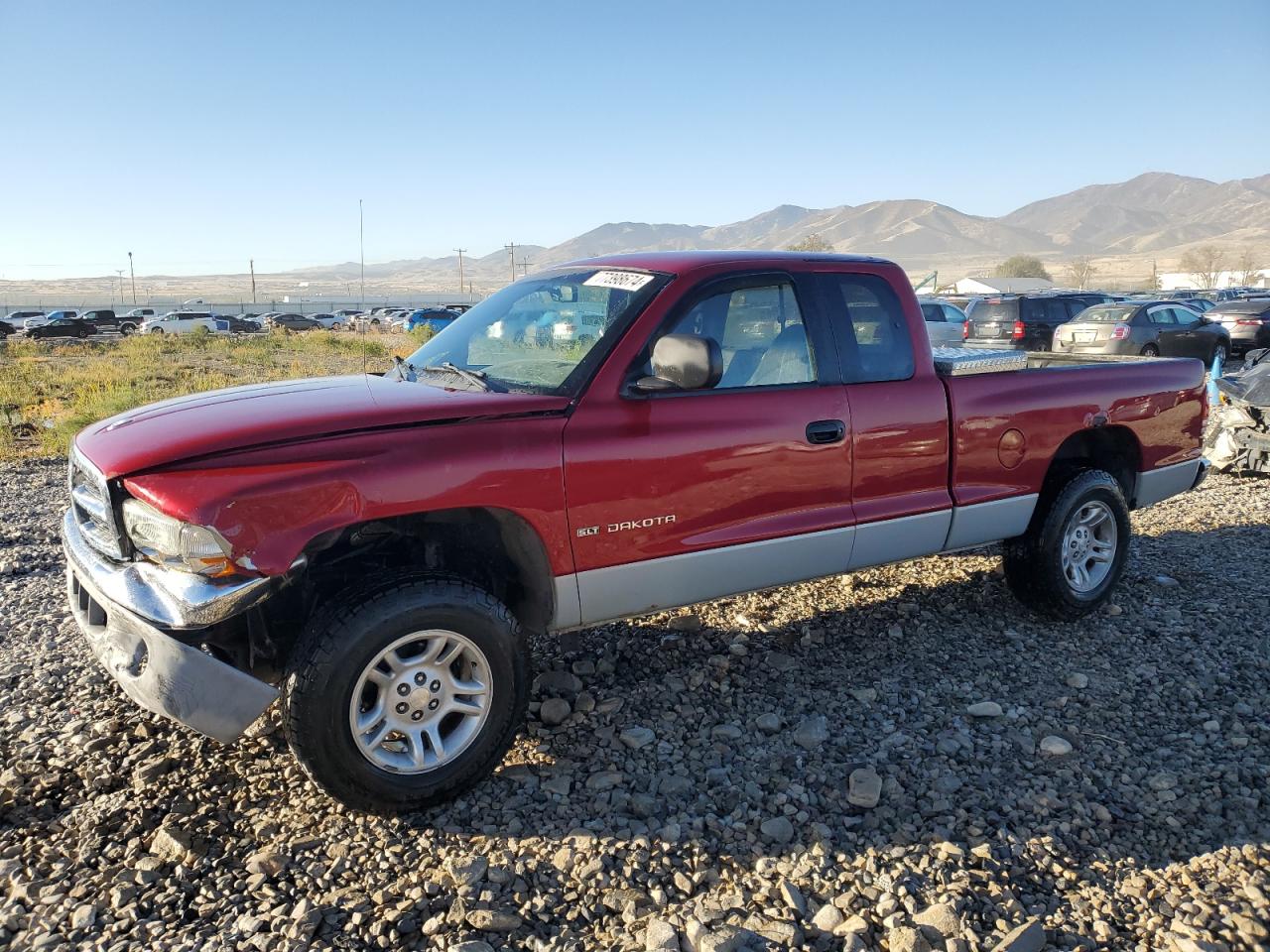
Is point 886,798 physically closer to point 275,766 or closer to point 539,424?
point 539,424

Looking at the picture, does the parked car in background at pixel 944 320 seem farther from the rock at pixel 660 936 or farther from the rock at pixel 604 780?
the rock at pixel 660 936

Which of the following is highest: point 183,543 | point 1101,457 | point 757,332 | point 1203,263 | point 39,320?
point 1203,263

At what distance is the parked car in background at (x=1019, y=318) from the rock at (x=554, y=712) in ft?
62.9

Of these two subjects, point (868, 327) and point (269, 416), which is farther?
point (868, 327)

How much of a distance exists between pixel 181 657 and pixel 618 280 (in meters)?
2.24

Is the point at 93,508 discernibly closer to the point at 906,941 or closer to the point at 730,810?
the point at 730,810

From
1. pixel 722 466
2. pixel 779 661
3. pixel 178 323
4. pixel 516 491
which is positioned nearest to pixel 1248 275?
pixel 178 323

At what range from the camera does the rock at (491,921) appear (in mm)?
2633

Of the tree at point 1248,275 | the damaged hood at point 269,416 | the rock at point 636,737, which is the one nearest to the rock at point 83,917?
the damaged hood at point 269,416

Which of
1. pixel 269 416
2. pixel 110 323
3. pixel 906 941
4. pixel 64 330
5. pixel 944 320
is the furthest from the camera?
pixel 110 323

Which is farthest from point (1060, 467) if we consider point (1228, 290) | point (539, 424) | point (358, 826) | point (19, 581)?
point (1228, 290)

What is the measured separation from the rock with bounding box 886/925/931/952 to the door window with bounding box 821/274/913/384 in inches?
90.3

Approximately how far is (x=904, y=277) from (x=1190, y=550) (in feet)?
11.4

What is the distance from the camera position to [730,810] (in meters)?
3.22
